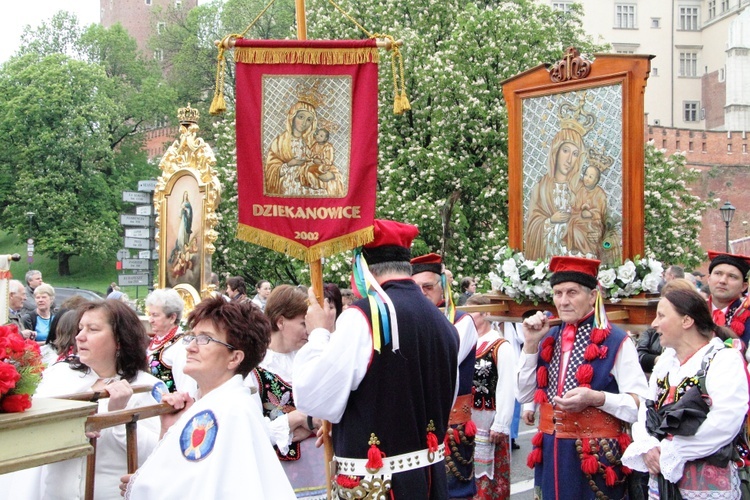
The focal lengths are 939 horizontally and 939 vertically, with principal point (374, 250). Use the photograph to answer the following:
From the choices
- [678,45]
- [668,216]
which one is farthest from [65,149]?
[678,45]

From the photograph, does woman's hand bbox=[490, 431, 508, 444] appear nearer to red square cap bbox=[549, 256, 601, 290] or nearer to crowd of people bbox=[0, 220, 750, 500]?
crowd of people bbox=[0, 220, 750, 500]

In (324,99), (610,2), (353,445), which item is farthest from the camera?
(610,2)

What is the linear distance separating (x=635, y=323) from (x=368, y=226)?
3.12 metres

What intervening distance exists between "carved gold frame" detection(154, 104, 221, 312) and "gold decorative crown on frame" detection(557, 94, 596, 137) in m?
5.14

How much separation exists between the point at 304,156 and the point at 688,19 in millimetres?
70200

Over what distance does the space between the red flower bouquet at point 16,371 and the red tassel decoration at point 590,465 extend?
3.58 metres

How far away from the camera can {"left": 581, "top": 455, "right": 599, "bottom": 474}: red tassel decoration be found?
5867mm

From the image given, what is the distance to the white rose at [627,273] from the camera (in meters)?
7.40

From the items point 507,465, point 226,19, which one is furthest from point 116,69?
point 507,465

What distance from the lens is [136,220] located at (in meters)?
15.3

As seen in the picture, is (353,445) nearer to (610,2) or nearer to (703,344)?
(703,344)

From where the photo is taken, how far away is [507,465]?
25.2 feet

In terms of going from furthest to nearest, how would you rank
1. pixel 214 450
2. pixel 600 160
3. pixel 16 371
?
pixel 600 160 → pixel 214 450 → pixel 16 371

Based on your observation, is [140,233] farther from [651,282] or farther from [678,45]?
[678,45]
